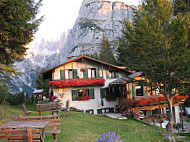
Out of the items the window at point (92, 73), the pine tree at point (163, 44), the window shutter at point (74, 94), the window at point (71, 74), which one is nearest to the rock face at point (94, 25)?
the window at point (92, 73)

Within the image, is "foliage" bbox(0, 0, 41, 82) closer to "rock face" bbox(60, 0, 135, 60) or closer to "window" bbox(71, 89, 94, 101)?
"window" bbox(71, 89, 94, 101)

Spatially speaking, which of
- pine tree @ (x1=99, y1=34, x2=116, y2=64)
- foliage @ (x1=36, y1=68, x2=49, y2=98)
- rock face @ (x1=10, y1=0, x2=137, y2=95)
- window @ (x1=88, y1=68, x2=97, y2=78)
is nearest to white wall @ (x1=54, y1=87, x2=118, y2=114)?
window @ (x1=88, y1=68, x2=97, y2=78)

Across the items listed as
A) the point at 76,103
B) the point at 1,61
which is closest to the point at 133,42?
the point at 1,61

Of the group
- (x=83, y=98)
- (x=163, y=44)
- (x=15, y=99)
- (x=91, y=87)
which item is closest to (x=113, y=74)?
(x=91, y=87)

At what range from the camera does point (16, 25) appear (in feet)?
31.1

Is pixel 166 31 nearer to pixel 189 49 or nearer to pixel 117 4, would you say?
pixel 189 49

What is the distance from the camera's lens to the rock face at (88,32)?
100 m

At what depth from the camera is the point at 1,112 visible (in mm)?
11305

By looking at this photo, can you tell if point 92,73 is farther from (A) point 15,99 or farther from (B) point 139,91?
(A) point 15,99

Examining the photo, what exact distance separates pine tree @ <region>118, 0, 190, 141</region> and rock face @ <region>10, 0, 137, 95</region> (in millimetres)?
81658

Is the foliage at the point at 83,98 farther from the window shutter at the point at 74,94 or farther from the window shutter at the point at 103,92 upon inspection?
the window shutter at the point at 103,92

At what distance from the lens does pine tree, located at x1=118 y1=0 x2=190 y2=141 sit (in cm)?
1046

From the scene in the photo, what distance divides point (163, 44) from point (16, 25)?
8.36 m

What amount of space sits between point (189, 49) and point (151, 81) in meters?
2.89
